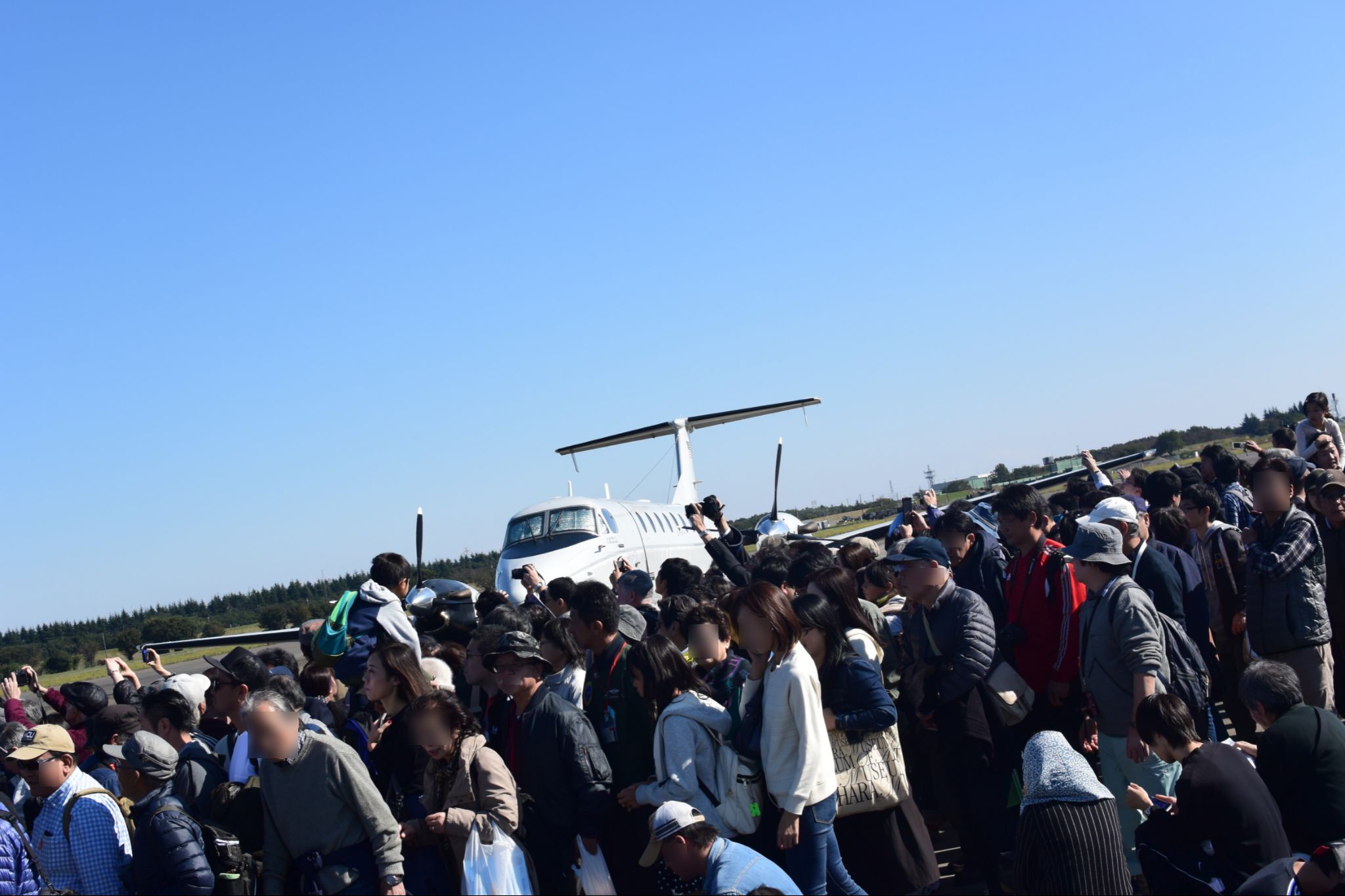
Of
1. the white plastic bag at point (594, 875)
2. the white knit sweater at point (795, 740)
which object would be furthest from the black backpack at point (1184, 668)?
the white plastic bag at point (594, 875)

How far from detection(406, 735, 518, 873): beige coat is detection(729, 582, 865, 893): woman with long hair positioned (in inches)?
46.8

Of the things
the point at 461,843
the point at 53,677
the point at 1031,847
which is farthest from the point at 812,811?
the point at 53,677

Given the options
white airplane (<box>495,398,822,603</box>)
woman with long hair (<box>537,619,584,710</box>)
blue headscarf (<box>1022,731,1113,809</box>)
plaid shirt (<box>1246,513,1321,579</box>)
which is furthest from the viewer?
white airplane (<box>495,398,822,603</box>)

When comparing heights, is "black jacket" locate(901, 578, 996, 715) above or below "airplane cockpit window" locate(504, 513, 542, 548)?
below

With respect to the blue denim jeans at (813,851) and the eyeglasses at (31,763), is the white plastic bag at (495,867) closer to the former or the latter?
the blue denim jeans at (813,851)

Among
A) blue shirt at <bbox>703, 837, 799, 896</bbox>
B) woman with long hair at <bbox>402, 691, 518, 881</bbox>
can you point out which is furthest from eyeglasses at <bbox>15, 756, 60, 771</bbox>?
blue shirt at <bbox>703, 837, 799, 896</bbox>

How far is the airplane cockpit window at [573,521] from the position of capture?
17250mm

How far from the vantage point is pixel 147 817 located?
445cm

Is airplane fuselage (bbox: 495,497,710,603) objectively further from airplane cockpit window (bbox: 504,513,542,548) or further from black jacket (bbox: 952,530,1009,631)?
black jacket (bbox: 952,530,1009,631)

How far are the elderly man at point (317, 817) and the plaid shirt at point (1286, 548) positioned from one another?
17.3 ft

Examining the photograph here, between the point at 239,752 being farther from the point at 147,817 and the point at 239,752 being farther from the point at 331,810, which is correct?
the point at 331,810

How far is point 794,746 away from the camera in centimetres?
437

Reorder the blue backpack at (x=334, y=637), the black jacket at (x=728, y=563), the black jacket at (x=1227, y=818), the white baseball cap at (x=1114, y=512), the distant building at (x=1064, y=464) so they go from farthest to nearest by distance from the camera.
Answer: the distant building at (x=1064, y=464), the black jacket at (x=728, y=563), the blue backpack at (x=334, y=637), the white baseball cap at (x=1114, y=512), the black jacket at (x=1227, y=818)

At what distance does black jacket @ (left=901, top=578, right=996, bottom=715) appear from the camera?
5.25 meters
